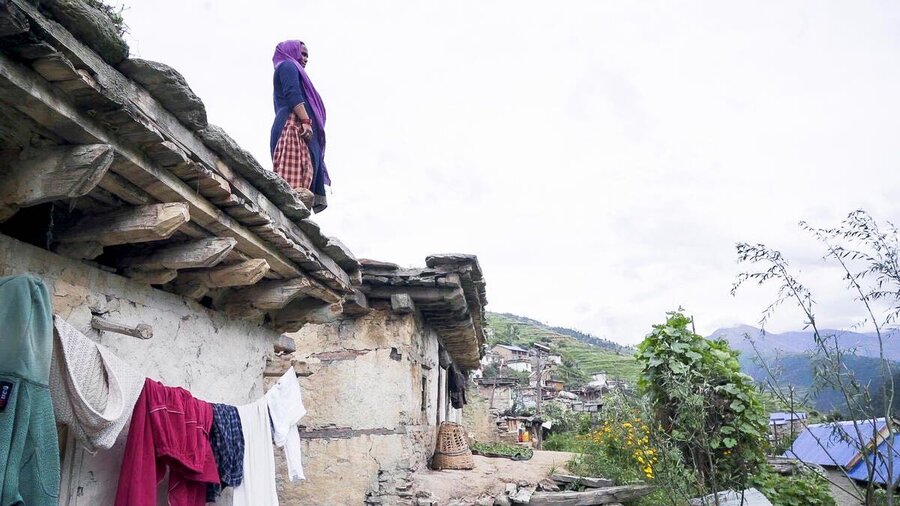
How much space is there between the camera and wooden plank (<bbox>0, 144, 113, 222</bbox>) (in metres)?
2.03

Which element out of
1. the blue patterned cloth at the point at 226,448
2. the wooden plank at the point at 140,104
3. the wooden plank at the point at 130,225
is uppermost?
the wooden plank at the point at 140,104

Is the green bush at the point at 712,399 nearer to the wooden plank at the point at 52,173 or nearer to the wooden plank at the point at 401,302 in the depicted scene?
the wooden plank at the point at 401,302

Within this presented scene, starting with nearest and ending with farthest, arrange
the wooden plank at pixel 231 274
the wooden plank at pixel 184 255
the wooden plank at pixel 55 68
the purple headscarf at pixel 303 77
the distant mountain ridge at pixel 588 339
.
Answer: the wooden plank at pixel 55 68, the wooden plank at pixel 184 255, the wooden plank at pixel 231 274, the purple headscarf at pixel 303 77, the distant mountain ridge at pixel 588 339

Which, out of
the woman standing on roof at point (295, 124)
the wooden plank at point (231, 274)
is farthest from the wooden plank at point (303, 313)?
the wooden plank at point (231, 274)

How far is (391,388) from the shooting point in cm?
642

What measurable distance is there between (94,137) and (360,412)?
4.84 meters

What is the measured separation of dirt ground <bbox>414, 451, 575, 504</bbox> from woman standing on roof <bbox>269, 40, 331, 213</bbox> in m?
3.45

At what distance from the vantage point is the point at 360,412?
6.37 m

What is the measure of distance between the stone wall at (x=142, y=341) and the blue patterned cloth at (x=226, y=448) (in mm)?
359

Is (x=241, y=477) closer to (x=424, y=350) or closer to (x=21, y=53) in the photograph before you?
(x=21, y=53)

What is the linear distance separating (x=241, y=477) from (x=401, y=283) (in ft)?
10.6

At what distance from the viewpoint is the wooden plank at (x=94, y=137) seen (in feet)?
5.75

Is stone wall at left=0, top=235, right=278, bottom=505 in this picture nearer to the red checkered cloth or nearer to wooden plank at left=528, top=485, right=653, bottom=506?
the red checkered cloth

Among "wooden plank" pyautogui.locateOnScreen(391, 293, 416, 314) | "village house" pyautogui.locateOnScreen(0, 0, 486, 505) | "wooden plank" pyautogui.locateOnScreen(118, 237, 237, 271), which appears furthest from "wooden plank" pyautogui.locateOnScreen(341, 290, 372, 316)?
"wooden plank" pyautogui.locateOnScreen(118, 237, 237, 271)
